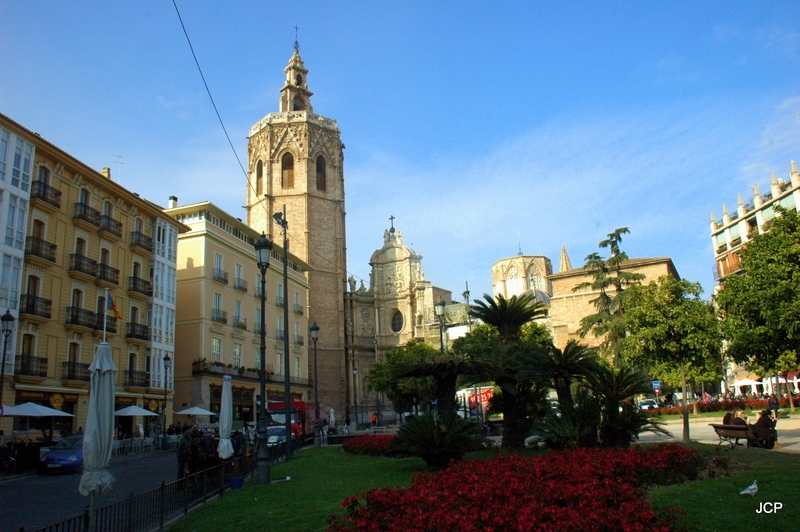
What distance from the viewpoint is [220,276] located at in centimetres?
4169

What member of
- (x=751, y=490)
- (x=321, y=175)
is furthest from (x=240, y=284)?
(x=751, y=490)

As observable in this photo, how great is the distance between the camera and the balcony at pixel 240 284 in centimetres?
4347

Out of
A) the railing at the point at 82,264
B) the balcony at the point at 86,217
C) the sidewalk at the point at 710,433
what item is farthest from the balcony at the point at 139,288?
the sidewalk at the point at 710,433

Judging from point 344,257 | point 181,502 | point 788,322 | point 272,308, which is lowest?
point 181,502

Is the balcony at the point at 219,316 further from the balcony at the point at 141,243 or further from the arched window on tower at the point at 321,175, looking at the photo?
the arched window on tower at the point at 321,175

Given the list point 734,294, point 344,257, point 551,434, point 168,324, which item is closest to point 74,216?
point 168,324

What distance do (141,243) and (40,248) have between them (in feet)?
24.5

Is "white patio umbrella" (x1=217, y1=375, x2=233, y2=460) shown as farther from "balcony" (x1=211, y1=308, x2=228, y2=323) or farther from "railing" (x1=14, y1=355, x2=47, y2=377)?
"balcony" (x1=211, y1=308, x2=228, y2=323)

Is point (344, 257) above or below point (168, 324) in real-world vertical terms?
above

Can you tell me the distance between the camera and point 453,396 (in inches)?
680

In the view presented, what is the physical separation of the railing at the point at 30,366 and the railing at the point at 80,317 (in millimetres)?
2269

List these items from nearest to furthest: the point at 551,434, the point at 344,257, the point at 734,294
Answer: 1. the point at 551,434
2. the point at 734,294
3. the point at 344,257

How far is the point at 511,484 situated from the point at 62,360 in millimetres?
25715

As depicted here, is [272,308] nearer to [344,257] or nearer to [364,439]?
[344,257]
